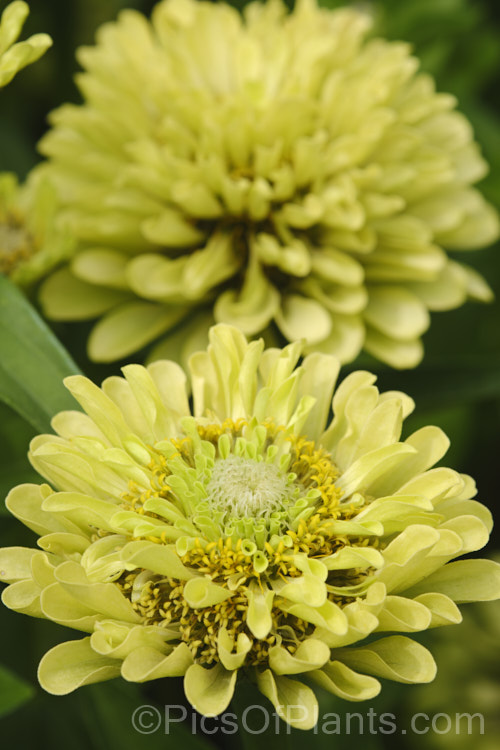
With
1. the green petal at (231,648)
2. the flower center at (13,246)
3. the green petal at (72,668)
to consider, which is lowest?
the green petal at (231,648)

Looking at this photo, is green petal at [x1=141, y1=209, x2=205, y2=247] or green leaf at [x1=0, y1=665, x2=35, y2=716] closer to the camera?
green leaf at [x1=0, y1=665, x2=35, y2=716]

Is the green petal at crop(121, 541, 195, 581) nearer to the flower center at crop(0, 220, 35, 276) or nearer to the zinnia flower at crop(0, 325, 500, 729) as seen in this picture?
the zinnia flower at crop(0, 325, 500, 729)

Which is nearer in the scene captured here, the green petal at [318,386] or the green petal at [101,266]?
the green petal at [318,386]

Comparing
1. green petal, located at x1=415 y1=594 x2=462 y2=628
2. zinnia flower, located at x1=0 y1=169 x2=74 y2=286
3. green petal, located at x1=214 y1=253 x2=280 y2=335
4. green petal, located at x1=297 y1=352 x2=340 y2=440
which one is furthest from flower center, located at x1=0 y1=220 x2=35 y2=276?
green petal, located at x1=415 y1=594 x2=462 y2=628

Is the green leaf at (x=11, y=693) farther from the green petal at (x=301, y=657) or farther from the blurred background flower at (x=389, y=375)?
the green petal at (x=301, y=657)

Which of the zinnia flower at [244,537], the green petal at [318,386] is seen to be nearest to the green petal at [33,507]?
the zinnia flower at [244,537]
